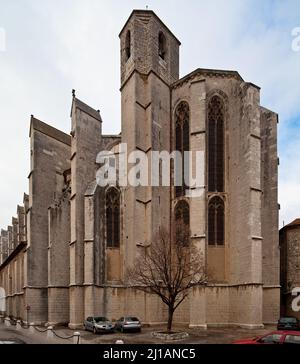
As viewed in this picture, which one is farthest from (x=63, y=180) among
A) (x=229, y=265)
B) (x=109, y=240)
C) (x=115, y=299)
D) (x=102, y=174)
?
(x=229, y=265)

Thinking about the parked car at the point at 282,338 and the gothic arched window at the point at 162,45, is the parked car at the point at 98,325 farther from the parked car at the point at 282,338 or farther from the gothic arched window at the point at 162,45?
the gothic arched window at the point at 162,45

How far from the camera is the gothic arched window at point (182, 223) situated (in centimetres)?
2653

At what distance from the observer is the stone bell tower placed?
28.4 meters

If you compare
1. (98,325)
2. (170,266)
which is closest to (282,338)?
(170,266)

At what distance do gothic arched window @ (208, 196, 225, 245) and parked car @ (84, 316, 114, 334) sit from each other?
30.1 feet

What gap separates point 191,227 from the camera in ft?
88.5

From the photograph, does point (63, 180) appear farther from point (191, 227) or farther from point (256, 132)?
point (256, 132)

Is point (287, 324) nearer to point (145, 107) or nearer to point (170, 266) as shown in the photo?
point (170, 266)

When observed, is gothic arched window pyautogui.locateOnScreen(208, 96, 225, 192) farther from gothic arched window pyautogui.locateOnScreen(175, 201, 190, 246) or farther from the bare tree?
the bare tree

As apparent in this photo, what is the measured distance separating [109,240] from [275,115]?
16684 millimetres

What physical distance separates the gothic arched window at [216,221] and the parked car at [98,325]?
9.18 meters

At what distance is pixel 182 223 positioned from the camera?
91.5ft

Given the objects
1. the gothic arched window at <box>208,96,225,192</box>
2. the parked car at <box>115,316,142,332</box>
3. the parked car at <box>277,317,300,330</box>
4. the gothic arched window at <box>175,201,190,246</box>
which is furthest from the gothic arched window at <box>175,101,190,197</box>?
the parked car at <box>277,317,300,330</box>

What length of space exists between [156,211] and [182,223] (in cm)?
218
